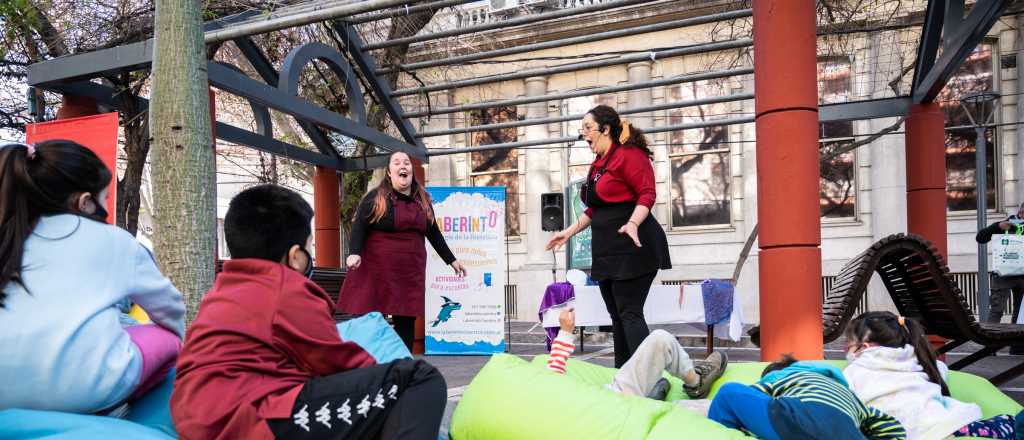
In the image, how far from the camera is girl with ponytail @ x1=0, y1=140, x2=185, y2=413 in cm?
224

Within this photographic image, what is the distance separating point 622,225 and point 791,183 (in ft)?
3.44

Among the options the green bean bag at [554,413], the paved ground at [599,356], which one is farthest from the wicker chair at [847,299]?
the green bean bag at [554,413]

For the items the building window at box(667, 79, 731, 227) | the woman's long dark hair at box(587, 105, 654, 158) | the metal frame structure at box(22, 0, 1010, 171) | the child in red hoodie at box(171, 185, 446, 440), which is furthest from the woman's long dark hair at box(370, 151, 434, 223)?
the building window at box(667, 79, 731, 227)

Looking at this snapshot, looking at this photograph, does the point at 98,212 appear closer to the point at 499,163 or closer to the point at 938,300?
the point at 938,300

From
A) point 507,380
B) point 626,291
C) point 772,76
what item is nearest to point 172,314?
point 507,380

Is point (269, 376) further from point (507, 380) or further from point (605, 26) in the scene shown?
point (605, 26)

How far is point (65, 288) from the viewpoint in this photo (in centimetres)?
229

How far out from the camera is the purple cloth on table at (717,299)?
27.4 ft

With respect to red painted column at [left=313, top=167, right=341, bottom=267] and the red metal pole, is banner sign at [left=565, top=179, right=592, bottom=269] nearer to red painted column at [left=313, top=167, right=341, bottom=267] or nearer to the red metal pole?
red painted column at [left=313, top=167, right=341, bottom=267]

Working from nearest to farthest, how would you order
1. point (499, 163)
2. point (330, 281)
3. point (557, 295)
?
point (330, 281), point (557, 295), point (499, 163)

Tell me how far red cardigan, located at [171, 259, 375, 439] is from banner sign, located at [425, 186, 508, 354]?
635cm

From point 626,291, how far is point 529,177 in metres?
13.4

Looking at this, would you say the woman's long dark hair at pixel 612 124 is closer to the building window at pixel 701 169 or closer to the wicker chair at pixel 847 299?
the wicker chair at pixel 847 299

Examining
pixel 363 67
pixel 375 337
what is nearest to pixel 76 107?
pixel 363 67
